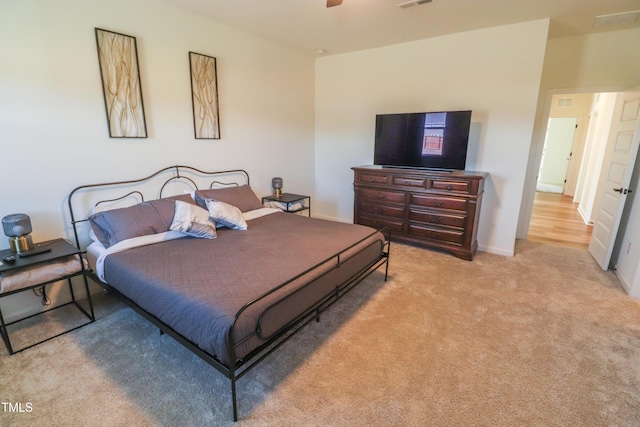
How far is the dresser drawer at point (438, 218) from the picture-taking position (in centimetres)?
390

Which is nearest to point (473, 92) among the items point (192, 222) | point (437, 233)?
point (437, 233)

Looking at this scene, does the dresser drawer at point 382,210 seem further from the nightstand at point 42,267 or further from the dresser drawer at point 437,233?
the nightstand at point 42,267

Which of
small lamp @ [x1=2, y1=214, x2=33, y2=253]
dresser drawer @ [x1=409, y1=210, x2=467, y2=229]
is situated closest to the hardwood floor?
dresser drawer @ [x1=409, y1=210, x2=467, y2=229]

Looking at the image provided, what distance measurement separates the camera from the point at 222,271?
7.21 ft

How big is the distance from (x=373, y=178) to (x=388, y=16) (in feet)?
6.50

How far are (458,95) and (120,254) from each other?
14.1ft

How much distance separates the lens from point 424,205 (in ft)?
13.5

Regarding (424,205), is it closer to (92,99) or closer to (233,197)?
(233,197)

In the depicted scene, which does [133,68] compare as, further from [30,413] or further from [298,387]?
[298,387]

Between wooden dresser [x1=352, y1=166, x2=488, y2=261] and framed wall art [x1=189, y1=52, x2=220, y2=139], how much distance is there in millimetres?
2118

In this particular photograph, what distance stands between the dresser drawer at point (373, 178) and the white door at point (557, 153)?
6.79 metres

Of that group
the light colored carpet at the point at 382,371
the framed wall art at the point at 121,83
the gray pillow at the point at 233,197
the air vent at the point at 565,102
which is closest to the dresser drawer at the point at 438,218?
the light colored carpet at the point at 382,371

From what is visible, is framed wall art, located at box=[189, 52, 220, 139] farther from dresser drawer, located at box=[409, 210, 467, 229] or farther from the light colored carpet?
dresser drawer, located at box=[409, 210, 467, 229]

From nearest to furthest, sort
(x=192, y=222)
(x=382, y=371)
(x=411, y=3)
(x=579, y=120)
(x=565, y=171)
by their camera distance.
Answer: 1. (x=382, y=371)
2. (x=192, y=222)
3. (x=411, y=3)
4. (x=579, y=120)
5. (x=565, y=171)
